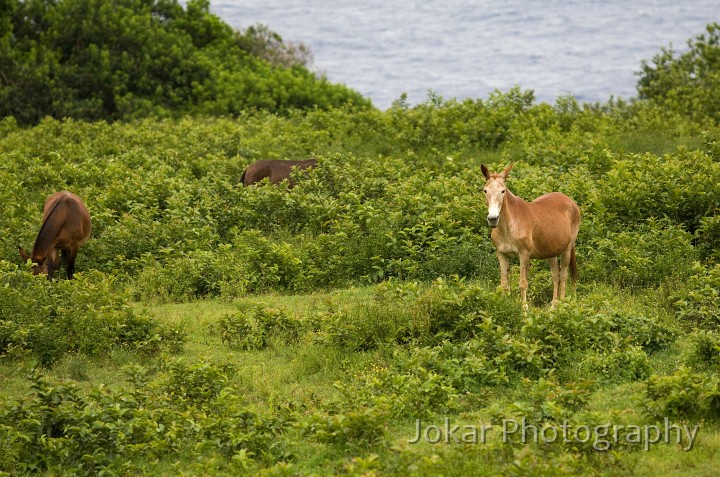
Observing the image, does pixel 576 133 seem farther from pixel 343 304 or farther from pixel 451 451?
pixel 451 451

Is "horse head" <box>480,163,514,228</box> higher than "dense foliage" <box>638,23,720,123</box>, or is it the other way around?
"dense foliage" <box>638,23,720,123</box>

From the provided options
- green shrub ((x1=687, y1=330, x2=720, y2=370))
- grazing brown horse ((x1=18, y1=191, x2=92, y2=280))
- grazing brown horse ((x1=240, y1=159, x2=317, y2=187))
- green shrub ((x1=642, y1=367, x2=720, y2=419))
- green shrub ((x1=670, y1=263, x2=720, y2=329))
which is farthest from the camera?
grazing brown horse ((x1=240, y1=159, x2=317, y2=187))

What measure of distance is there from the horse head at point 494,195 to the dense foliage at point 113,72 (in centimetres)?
1590

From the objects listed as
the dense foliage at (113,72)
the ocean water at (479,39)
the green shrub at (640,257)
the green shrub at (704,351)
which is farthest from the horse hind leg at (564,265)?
the ocean water at (479,39)

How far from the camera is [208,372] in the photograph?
10250mm

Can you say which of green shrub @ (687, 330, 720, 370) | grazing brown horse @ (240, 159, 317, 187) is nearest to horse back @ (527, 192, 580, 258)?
green shrub @ (687, 330, 720, 370)

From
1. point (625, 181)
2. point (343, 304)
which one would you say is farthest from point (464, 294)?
point (625, 181)

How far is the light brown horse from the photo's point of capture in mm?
12406

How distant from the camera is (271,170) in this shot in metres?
18.6

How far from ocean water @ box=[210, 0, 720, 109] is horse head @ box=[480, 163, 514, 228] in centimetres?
5166

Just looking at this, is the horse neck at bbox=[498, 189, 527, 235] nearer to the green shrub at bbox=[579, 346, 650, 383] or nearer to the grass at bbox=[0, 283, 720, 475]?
the grass at bbox=[0, 283, 720, 475]

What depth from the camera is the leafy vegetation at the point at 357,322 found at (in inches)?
357

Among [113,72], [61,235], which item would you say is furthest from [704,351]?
[113,72]

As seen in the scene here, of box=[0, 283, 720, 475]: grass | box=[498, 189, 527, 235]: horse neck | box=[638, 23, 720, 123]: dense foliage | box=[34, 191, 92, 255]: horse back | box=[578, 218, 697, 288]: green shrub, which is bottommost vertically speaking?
box=[0, 283, 720, 475]: grass
